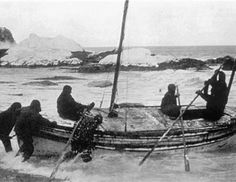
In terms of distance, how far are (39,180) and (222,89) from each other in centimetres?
650

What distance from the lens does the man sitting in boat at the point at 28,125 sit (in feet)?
32.0

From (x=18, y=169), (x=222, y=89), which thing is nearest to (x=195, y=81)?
(x=222, y=89)

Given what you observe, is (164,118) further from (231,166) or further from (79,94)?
(79,94)

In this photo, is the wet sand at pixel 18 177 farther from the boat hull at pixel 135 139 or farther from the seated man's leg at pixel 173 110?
the seated man's leg at pixel 173 110

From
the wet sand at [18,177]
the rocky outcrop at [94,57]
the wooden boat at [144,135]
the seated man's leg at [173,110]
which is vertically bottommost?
the rocky outcrop at [94,57]

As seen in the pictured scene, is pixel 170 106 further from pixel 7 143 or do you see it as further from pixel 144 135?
pixel 7 143

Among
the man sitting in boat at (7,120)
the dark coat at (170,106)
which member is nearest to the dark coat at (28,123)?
the man sitting in boat at (7,120)

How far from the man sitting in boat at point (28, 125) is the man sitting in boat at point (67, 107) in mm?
1137

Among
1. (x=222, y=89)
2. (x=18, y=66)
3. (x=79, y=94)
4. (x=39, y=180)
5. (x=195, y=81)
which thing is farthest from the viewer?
(x=18, y=66)

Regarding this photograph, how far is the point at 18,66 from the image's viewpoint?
5362 centimetres

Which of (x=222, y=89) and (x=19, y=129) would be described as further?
(x=222, y=89)

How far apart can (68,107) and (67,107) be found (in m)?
0.03

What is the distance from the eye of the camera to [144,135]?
991 centimetres

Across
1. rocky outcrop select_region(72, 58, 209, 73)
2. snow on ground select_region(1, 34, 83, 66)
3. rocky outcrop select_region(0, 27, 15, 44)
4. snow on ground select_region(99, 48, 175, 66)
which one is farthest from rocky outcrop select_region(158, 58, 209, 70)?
rocky outcrop select_region(0, 27, 15, 44)
